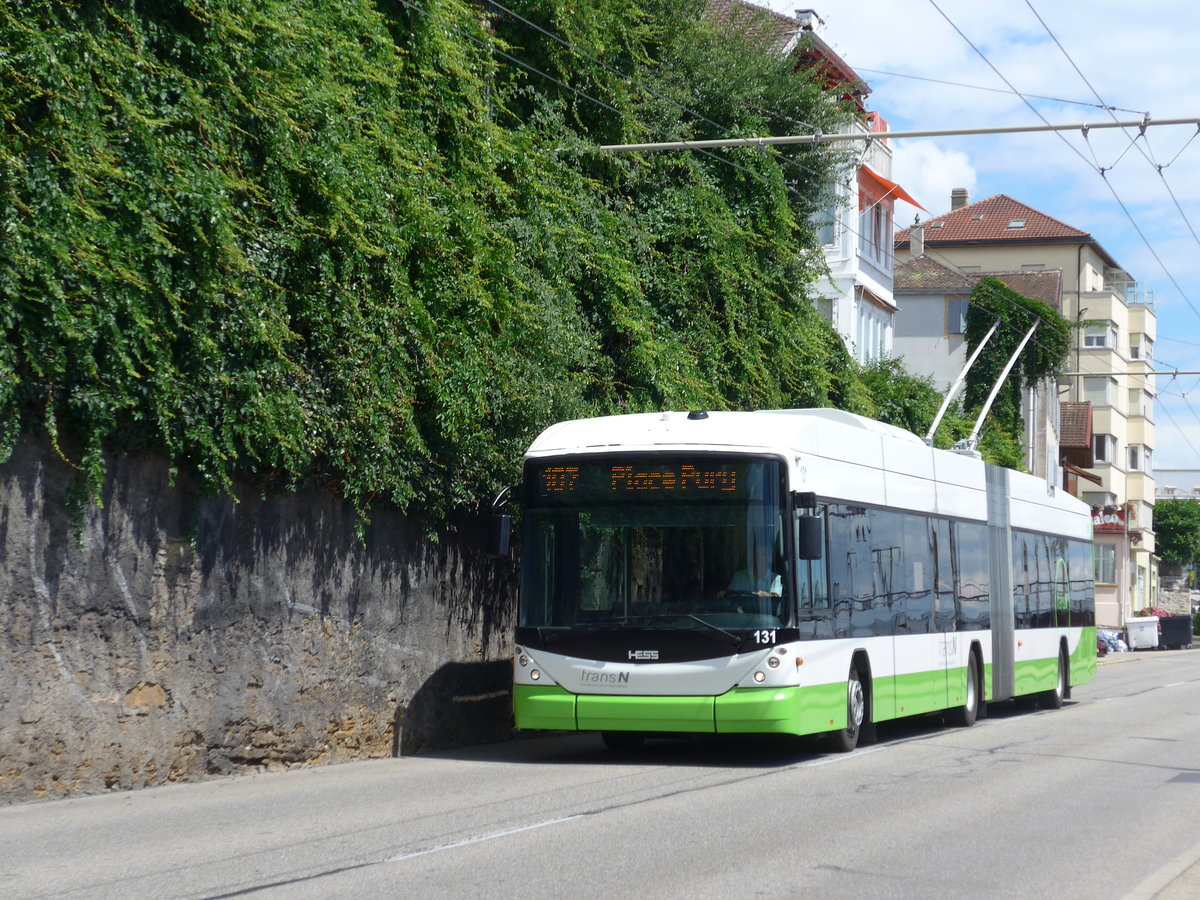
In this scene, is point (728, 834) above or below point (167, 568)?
below

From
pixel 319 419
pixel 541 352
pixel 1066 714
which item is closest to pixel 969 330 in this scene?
pixel 1066 714

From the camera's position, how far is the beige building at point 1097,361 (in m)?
79.1

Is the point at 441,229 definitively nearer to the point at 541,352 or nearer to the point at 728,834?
the point at 541,352

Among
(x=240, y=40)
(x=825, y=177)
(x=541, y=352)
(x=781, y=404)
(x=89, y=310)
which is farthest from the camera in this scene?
(x=825, y=177)

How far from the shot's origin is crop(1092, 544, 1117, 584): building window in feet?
261

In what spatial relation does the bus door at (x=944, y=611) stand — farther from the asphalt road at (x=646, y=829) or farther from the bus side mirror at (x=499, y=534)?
the bus side mirror at (x=499, y=534)

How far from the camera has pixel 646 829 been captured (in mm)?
9617

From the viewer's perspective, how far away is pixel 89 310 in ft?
36.4

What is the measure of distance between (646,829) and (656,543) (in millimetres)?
4459

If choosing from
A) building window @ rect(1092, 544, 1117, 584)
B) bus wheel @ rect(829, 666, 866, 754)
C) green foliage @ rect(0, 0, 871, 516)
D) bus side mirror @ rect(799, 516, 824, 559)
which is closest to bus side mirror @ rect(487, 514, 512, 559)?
green foliage @ rect(0, 0, 871, 516)

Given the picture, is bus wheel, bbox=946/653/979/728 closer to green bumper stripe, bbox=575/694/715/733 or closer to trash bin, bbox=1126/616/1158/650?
green bumper stripe, bbox=575/694/715/733

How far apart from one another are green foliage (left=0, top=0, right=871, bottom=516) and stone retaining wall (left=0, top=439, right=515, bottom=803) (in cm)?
41

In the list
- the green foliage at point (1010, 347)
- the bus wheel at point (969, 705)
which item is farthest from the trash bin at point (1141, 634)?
the bus wheel at point (969, 705)

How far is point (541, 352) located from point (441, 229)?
256cm
